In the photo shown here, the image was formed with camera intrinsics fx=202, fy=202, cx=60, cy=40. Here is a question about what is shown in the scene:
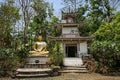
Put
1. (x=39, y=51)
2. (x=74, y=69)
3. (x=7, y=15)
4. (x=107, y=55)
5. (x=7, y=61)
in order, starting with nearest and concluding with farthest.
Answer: (x=7, y=61) → (x=107, y=55) → (x=74, y=69) → (x=39, y=51) → (x=7, y=15)

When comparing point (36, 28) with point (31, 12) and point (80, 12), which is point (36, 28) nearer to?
point (31, 12)

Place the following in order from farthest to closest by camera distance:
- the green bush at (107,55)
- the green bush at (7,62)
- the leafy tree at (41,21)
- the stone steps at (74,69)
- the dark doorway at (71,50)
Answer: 1. the leafy tree at (41,21)
2. the dark doorway at (71,50)
3. the green bush at (107,55)
4. the stone steps at (74,69)
5. the green bush at (7,62)

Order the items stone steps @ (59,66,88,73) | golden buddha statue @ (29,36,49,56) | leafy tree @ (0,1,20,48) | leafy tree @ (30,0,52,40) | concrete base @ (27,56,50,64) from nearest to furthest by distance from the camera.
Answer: stone steps @ (59,66,88,73) → concrete base @ (27,56,50,64) → golden buddha statue @ (29,36,49,56) → leafy tree @ (0,1,20,48) → leafy tree @ (30,0,52,40)

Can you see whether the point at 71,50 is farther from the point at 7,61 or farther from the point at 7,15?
the point at 7,61

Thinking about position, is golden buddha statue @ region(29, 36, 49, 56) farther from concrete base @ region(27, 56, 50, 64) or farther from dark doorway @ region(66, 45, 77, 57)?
dark doorway @ region(66, 45, 77, 57)

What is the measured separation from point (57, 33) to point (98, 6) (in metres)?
7.55

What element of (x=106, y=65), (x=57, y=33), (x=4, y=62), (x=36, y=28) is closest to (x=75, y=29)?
(x=57, y=33)

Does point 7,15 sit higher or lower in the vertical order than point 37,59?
higher

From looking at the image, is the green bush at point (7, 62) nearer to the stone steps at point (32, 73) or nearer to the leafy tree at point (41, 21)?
the stone steps at point (32, 73)

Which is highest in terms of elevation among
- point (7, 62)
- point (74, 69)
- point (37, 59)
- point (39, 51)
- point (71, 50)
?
point (39, 51)

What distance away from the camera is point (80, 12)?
32281 mm

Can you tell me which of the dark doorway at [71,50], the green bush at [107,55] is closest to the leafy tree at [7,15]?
the dark doorway at [71,50]

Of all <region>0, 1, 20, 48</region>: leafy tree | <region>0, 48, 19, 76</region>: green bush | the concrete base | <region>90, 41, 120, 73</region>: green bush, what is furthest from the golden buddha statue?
<region>90, 41, 120, 73</region>: green bush

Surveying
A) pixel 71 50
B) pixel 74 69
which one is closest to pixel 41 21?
pixel 71 50
